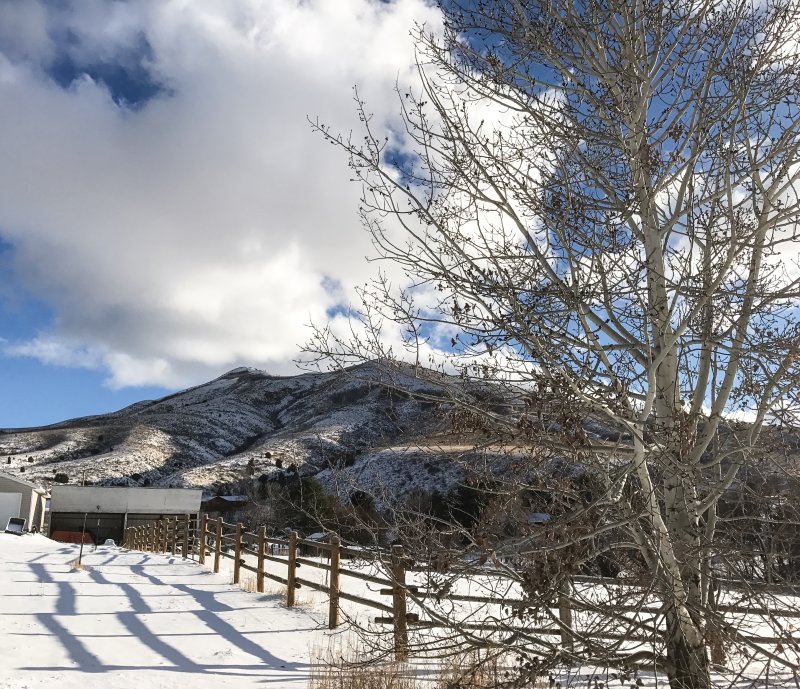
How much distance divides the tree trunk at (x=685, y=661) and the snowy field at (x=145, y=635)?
3677 millimetres

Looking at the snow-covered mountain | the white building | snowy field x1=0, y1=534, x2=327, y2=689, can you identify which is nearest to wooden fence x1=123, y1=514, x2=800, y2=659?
snowy field x1=0, y1=534, x2=327, y2=689

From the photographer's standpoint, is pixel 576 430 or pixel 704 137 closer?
pixel 576 430

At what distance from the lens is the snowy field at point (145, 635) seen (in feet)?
20.7

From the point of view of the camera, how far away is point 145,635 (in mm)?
8203

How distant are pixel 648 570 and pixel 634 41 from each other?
3.76 meters

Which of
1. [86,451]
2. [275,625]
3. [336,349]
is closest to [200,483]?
[86,451]

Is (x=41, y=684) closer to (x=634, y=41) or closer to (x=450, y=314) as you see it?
(x=450, y=314)

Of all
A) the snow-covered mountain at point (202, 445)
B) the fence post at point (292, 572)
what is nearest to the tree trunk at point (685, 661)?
the fence post at point (292, 572)

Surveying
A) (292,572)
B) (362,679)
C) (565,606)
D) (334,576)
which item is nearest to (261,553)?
(292,572)

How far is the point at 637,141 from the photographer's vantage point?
4852mm

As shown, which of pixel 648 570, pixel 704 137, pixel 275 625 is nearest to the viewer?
pixel 648 570

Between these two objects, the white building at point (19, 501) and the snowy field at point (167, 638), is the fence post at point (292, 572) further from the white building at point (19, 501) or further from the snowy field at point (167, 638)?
the white building at point (19, 501)

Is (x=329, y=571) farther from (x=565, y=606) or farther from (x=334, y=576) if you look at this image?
(x=565, y=606)

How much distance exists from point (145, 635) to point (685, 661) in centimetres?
670
